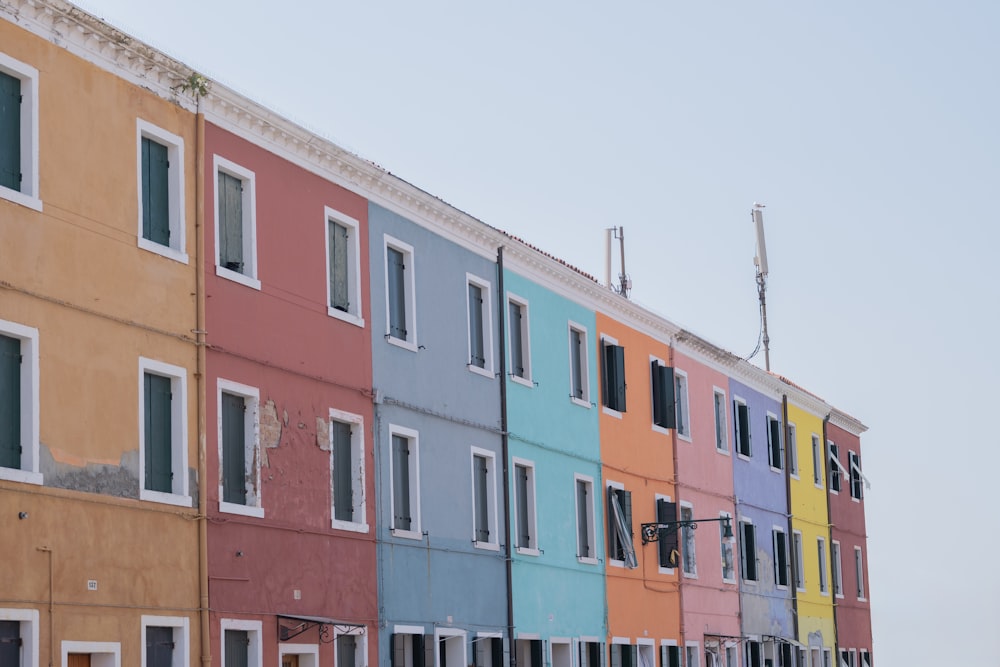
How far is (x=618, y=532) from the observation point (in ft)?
114

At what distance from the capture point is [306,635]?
917 inches

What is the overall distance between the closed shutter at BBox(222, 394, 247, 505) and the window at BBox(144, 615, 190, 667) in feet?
6.58

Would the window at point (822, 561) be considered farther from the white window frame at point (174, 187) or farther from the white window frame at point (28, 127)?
the white window frame at point (28, 127)

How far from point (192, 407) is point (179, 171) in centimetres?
307

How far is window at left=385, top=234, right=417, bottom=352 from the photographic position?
2678 centimetres

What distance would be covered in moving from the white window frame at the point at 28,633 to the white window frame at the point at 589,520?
16.0m

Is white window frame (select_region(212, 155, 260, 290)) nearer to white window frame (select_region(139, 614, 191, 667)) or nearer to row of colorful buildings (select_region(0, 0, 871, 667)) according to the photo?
row of colorful buildings (select_region(0, 0, 871, 667))

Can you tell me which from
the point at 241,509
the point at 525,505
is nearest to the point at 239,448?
the point at 241,509

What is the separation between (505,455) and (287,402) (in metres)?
7.37

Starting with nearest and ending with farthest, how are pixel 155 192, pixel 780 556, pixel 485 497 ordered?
pixel 155 192, pixel 485 497, pixel 780 556

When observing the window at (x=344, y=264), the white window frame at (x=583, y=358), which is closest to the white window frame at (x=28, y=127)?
the window at (x=344, y=264)

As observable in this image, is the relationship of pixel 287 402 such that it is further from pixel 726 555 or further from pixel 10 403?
pixel 726 555

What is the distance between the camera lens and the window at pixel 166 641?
20.1 metres

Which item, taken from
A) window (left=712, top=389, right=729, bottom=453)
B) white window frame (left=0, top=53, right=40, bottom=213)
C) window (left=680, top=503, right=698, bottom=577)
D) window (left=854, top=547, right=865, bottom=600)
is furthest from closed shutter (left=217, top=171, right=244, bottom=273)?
window (left=854, top=547, right=865, bottom=600)
